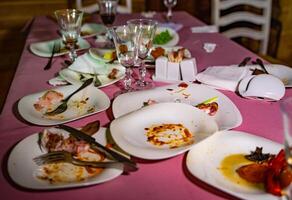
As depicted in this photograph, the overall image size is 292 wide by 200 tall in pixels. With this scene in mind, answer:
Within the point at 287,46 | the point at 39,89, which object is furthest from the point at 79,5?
the point at 287,46

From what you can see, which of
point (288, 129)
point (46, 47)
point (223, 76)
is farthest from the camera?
point (46, 47)

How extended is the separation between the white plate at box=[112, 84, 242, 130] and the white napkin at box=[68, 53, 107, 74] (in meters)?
0.25

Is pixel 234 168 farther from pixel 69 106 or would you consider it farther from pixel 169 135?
pixel 69 106

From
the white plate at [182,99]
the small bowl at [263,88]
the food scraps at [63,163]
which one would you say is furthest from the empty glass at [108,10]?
the food scraps at [63,163]

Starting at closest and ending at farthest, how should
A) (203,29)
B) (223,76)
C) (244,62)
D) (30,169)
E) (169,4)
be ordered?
(30,169) → (223,76) → (244,62) → (203,29) → (169,4)

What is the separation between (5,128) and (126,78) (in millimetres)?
383

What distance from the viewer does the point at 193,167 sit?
71 cm

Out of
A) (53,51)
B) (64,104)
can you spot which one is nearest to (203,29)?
(53,51)

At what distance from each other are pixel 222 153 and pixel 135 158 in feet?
0.58

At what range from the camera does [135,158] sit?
763mm

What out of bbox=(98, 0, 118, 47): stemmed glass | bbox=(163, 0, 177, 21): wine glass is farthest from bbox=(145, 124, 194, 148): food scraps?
bbox=(163, 0, 177, 21): wine glass

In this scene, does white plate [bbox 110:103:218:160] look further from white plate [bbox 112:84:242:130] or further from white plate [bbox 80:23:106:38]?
white plate [bbox 80:23:106:38]

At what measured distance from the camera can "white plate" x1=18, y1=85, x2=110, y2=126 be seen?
3.01 feet

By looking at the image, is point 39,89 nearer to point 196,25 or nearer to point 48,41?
point 48,41
